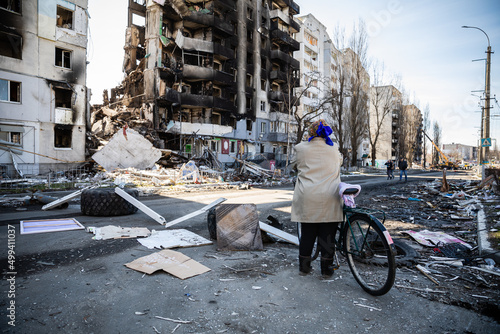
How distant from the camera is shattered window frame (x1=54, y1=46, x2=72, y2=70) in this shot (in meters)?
23.6

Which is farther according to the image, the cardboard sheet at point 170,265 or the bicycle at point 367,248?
the cardboard sheet at point 170,265

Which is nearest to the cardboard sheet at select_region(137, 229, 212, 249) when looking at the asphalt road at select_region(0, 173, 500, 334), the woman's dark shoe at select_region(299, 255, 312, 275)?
the asphalt road at select_region(0, 173, 500, 334)

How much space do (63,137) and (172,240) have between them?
23346 mm

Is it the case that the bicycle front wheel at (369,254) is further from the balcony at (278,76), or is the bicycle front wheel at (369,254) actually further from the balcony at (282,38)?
the balcony at (282,38)

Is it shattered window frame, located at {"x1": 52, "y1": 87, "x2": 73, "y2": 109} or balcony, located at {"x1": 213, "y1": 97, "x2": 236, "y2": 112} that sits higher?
balcony, located at {"x1": 213, "y1": 97, "x2": 236, "y2": 112}

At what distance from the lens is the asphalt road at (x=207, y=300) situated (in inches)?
106

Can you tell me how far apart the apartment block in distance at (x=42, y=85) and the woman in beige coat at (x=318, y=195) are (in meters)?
21.4

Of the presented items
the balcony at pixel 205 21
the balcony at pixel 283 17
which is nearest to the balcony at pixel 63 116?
the balcony at pixel 205 21

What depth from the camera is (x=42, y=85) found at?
22094 mm

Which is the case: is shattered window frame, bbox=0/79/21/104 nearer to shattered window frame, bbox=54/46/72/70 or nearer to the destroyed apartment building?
shattered window frame, bbox=54/46/72/70

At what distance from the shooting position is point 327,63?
229ft

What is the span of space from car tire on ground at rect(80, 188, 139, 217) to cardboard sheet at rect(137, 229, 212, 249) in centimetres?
220

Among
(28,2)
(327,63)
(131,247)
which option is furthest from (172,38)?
(327,63)

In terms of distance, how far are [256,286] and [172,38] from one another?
3596 centimetres
